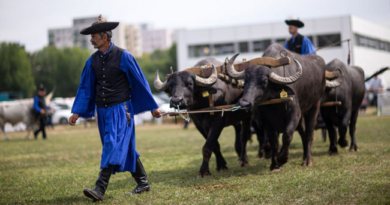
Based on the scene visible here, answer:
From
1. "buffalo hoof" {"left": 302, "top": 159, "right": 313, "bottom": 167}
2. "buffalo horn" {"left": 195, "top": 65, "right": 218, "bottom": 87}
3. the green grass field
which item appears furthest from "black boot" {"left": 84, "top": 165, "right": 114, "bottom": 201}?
"buffalo hoof" {"left": 302, "top": 159, "right": 313, "bottom": 167}

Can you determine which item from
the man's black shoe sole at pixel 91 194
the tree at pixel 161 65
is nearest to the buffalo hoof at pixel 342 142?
the man's black shoe sole at pixel 91 194

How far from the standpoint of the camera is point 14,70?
52.1 meters

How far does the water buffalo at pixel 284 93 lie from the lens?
25.2 feet

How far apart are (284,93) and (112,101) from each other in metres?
3.06

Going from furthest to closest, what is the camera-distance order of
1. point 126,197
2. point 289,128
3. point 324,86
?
point 324,86, point 289,128, point 126,197

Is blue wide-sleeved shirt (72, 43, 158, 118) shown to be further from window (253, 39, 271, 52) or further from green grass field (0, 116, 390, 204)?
window (253, 39, 271, 52)

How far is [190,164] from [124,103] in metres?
3.73

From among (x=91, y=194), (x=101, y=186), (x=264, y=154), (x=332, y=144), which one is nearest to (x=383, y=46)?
(x=332, y=144)

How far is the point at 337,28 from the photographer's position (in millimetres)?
44781

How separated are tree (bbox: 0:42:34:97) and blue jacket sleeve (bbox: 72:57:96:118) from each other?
45.1 meters

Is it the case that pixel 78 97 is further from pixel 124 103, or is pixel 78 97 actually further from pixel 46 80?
pixel 46 80

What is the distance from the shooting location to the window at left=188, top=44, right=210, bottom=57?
163ft

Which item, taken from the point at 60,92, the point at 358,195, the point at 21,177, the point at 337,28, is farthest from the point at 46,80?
the point at 358,195

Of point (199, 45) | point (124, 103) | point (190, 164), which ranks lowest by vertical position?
point (190, 164)
